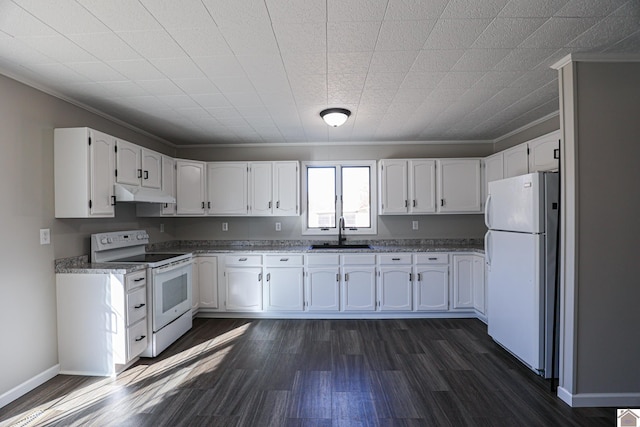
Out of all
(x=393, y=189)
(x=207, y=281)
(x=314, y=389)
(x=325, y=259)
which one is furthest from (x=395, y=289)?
(x=207, y=281)

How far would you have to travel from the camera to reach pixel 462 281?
12.4 feet

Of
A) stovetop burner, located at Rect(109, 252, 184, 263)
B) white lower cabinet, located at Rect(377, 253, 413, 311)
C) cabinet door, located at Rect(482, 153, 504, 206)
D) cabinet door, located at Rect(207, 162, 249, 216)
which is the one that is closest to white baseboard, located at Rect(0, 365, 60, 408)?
stovetop burner, located at Rect(109, 252, 184, 263)

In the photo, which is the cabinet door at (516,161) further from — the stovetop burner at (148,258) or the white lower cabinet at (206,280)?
the stovetop burner at (148,258)

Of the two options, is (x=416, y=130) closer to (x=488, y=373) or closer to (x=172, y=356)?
(x=488, y=373)

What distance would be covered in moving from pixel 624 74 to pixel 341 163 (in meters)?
2.95

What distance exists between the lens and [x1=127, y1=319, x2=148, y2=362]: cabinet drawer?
252 centimetres

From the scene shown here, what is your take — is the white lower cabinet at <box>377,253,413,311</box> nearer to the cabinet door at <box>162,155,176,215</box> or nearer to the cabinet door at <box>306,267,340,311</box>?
the cabinet door at <box>306,267,340,311</box>

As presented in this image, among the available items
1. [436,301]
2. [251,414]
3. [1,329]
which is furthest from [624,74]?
[1,329]

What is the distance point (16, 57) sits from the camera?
1971mm

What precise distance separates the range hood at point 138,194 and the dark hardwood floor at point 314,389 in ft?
5.08

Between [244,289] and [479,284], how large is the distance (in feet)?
9.87

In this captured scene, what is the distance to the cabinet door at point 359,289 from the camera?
378cm

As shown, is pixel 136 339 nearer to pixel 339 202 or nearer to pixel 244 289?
pixel 244 289

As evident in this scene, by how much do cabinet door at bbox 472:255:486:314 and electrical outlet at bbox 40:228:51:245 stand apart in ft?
14.6
